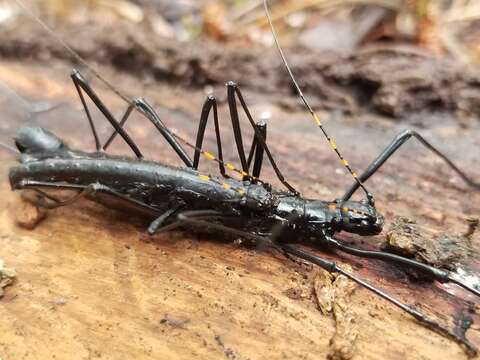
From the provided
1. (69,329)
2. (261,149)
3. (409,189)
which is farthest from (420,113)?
(69,329)

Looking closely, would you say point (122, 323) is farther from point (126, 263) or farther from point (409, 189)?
point (409, 189)

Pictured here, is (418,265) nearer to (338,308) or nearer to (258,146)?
(338,308)

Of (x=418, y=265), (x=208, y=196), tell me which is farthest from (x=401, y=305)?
(x=208, y=196)

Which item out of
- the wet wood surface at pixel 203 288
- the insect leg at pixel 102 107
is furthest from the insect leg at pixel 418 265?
the insect leg at pixel 102 107

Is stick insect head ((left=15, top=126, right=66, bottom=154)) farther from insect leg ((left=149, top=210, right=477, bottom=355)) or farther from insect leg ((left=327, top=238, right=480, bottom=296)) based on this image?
insect leg ((left=327, top=238, right=480, bottom=296))

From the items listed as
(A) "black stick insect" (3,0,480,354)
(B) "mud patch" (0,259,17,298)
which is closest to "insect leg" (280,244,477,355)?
(A) "black stick insect" (3,0,480,354)
